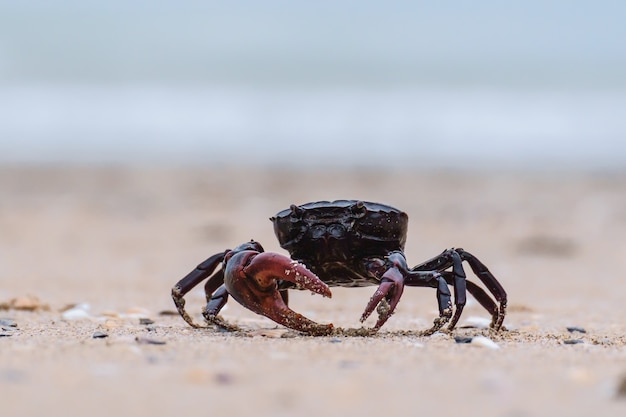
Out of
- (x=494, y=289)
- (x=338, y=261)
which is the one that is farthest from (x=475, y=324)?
(x=338, y=261)

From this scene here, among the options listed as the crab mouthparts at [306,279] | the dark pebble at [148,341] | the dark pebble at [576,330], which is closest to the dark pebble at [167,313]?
the dark pebble at [148,341]

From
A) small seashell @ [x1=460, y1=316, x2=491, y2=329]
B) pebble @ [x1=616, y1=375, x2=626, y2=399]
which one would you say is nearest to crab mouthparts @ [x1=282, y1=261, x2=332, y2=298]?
pebble @ [x1=616, y1=375, x2=626, y2=399]

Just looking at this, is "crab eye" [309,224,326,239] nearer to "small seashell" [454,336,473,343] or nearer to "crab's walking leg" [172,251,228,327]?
"crab's walking leg" [172,251,228,327]

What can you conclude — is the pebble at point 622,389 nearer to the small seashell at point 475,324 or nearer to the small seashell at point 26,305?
the small seashell at point 475,324

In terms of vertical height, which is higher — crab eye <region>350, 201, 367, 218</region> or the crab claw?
crab eye <region>350, 201, 367, 218</region>

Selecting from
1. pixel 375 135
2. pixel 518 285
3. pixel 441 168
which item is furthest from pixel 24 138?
pixel 518 285

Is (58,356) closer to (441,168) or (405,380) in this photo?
(405,380)

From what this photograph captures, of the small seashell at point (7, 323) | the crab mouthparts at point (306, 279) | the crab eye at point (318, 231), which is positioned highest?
the crab eye at point (318, 231)
